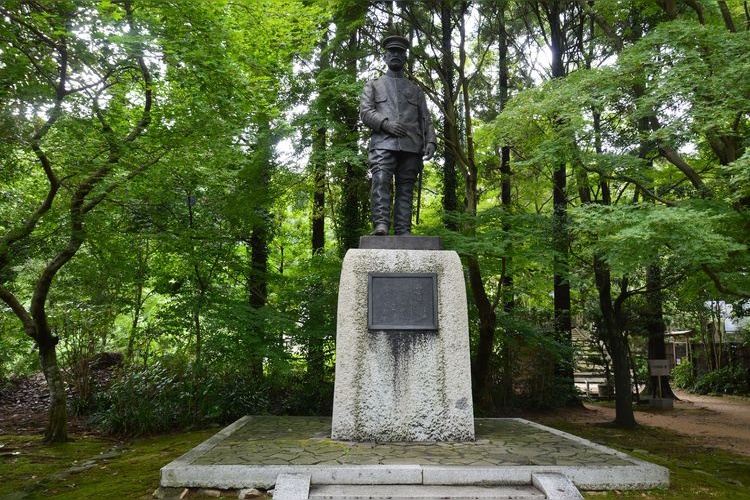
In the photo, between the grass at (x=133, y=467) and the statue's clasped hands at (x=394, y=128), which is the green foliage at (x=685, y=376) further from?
the statue's clasped hands at (x=394, y=128)

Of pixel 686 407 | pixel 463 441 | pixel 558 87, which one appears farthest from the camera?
pixel 686 407

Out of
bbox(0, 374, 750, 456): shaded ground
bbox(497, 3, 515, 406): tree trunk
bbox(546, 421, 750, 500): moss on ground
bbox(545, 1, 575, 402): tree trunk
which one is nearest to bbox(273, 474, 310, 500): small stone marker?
bbox(546, 421, 750, 500): moss on ground

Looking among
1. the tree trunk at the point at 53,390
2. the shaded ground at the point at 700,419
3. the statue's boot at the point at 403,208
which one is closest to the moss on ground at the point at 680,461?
the shaded ground at the point at 700,419

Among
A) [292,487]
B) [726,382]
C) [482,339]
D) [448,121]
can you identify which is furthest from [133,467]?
[726,382]

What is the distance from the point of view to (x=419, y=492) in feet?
12.3

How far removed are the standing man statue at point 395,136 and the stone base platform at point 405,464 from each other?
223 cm

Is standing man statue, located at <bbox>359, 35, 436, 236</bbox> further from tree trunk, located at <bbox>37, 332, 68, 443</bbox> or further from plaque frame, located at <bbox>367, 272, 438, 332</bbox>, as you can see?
tree trunk, located at <bbox>37, 332, 68, 443</bbox>

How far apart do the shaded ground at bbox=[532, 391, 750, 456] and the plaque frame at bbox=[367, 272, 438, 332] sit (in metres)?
5.76

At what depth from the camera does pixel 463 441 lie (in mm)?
5176

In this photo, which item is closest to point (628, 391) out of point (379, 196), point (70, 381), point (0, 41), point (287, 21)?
point (379, 196)

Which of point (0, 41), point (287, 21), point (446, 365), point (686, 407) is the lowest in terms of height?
point (686, 407)

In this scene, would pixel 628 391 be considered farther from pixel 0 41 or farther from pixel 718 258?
pixel 0 41

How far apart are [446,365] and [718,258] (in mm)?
2805

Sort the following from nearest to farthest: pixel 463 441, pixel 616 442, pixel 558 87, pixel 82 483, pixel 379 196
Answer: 1. pixel 82 483
2. pixel 463 441
3. pixel 379 196
4. pixel 558 87
5. pixel 616 442
